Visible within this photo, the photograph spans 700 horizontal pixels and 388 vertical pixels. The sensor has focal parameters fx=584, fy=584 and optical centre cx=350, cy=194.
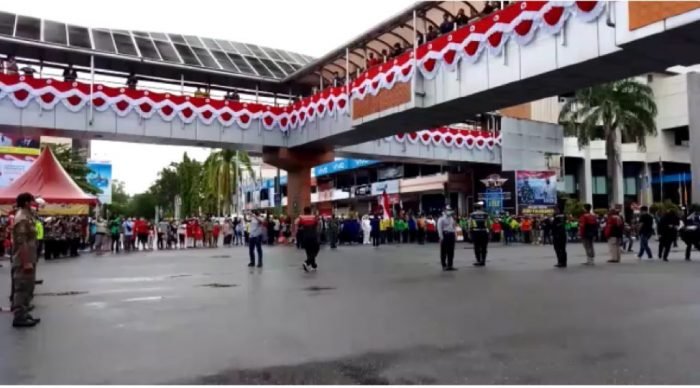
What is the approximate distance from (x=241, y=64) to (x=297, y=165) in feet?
20.4

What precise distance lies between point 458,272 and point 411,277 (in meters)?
1.61

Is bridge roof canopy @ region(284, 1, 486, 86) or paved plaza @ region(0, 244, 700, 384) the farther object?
bridge roof canopy @ region(284, 1, 486, 86)

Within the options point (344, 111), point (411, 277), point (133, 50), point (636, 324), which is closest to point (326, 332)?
point (636, 324)

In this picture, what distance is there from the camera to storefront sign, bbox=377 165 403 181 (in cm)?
5446

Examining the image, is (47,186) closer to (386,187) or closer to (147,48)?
(147,48)

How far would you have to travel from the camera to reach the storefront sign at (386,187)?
52875mm

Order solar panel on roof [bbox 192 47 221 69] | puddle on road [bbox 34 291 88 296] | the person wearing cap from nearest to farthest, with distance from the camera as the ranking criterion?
puddle on road [bbox 34 291 88 296] → the person wearing cap → solar panel on roof [bbox 192 47 221 69]

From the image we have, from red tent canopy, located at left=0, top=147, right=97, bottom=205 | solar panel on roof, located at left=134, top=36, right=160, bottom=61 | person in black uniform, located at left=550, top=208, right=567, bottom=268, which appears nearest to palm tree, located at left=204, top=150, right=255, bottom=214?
solar panel on roof, located at left=134, top=36, right=160, bottom=61

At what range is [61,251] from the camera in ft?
78.9

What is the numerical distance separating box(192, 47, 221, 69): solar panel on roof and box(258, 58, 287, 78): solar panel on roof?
341 cm

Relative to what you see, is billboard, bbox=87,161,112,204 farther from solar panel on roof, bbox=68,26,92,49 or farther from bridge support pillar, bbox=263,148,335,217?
bridge support pillar, bbox=263,148,335,217

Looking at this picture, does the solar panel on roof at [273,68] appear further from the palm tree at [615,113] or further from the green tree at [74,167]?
the palm tree at [615,113]

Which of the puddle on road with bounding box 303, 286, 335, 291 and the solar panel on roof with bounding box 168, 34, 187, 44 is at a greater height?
the solar panel on roof with bounding box 168, 34, 187, 44

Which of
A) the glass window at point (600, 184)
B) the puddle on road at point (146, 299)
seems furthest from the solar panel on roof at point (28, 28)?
the glass window at point (600, 184)
